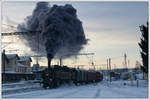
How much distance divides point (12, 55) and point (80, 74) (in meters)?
28.2

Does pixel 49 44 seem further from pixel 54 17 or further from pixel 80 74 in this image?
pixel 80 74

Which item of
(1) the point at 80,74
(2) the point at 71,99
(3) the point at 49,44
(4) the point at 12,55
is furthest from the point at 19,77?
(2) the point at 71,99

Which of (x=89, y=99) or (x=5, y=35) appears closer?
(x=89, y=99)

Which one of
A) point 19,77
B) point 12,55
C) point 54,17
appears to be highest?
point 54,17

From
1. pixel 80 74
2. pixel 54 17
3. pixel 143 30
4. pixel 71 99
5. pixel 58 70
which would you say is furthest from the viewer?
pixel 80 74

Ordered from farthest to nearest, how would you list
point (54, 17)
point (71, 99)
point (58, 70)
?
point (58, 70) < point (54, 17) < point (71, 99)

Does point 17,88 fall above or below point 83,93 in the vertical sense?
below

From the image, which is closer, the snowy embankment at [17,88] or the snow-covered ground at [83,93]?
the snow-covered ground at [83,93]

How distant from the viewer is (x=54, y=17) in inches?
1224

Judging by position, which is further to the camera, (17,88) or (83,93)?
(17,88)

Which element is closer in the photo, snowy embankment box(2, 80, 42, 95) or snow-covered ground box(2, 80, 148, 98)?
snow-covered ground box(2, 80, 148, 98)

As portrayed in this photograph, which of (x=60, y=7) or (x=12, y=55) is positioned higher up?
(x=60, y=7)

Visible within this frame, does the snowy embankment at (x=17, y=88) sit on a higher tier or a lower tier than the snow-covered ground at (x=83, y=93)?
lower

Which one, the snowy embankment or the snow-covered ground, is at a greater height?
the snow-covered ground
